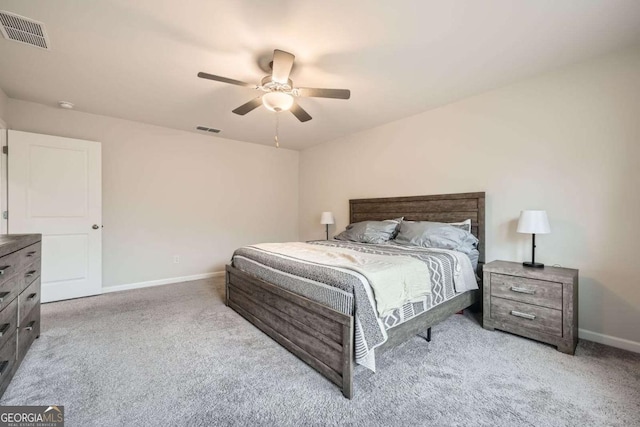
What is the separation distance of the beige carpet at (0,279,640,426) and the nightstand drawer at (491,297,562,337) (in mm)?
145

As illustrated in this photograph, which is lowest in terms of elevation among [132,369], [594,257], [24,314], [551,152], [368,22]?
[132,369]

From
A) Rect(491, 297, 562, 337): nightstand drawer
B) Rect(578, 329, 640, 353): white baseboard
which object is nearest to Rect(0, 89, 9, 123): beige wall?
Rect(491, 297, 562, 337): nightstand drawer

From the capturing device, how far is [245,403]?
5.32 ft

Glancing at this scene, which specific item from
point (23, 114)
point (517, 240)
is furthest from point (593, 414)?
point (23, 114)

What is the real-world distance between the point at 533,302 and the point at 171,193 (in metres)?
4.82

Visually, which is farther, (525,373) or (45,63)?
(45,63)

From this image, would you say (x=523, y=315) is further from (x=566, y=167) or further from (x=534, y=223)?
(x=566, y=167)

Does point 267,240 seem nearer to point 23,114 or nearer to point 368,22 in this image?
point 23,114

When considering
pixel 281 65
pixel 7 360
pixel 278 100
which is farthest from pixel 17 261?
pixel 281 65

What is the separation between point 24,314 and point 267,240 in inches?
143

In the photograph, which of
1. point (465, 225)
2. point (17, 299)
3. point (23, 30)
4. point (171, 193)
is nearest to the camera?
point (17, 299)

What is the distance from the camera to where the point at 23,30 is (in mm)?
2010

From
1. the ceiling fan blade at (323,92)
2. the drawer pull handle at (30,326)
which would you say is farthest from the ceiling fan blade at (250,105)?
the drawer pull handle at (30,326)

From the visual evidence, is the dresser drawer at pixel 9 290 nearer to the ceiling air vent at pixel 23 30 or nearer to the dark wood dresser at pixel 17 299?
the dark wood dresser at pixel 17 299
